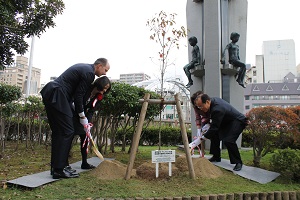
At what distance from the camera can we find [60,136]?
387 centimetres

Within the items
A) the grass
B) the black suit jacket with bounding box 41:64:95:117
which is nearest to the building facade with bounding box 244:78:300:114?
the grass

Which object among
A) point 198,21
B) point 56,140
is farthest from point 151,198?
point 198,21

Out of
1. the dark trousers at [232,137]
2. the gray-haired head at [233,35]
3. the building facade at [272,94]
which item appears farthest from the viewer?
the building facade at [272,94]

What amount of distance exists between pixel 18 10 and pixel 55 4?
3.31 ft

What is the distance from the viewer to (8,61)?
23.9ft

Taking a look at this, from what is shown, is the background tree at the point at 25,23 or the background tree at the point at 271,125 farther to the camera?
the background tree at the point at 25,23

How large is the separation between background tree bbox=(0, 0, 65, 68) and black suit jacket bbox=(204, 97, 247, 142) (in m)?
5.37

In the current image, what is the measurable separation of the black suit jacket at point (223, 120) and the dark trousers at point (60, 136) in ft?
8.23

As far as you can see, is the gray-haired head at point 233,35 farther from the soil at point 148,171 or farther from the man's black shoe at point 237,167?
the soil at point 148,171

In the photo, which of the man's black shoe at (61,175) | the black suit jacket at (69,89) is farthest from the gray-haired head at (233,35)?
the man's black shoe at (61,175)

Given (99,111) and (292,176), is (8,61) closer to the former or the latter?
(99,111)

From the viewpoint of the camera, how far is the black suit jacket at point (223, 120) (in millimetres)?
4551

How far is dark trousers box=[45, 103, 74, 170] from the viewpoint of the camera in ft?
12.5

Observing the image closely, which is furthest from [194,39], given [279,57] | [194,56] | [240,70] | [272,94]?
[279,57]
